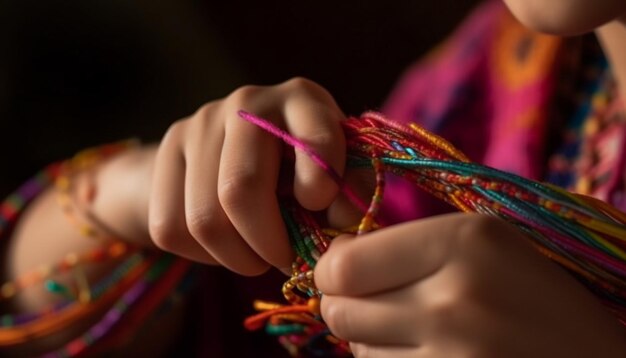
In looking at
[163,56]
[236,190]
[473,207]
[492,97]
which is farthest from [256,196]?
[163,56]

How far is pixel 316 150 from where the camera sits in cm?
38

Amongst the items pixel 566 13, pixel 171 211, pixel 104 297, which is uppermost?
pixel 566 13

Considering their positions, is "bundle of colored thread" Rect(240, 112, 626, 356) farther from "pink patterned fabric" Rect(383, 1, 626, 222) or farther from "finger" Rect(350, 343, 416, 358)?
"pink patterned fabric" Rect(383, 1, 626, 222)

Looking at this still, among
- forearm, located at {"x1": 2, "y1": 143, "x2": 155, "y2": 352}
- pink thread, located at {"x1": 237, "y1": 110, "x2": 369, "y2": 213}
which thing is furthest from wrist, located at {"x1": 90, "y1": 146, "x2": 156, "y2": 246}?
pink thread, located at {"x1": 237, "y1": 110, "x2": 369, "y2": 213}

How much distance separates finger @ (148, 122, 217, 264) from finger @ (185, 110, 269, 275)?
0.06 feet

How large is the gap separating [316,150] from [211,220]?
0.24 feet

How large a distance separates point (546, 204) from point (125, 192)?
36 cm

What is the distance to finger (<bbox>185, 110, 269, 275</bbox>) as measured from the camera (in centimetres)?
41

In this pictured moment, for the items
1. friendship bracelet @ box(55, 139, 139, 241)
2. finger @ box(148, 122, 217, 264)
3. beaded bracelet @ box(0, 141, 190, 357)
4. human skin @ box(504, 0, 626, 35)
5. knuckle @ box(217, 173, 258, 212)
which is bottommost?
beaded bracelet @ box(0, 141, 190, 357)

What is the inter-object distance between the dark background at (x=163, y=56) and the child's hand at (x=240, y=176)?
44cm

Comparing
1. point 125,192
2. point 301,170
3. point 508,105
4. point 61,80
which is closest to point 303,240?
point 301,170

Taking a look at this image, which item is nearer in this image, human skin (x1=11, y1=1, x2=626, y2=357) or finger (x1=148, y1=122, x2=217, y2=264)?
human skin (x1=11, y1=1, x2=626, y2=357)

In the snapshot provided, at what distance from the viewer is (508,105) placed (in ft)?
2.51

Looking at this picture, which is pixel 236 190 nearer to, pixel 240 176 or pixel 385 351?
pixel 240 176
